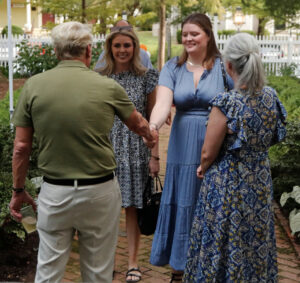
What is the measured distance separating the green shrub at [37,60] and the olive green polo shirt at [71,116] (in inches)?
548

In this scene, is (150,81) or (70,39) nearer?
(70,39)

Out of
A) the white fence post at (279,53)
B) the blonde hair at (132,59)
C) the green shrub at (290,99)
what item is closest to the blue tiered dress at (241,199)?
the blonde hair at (132,59)

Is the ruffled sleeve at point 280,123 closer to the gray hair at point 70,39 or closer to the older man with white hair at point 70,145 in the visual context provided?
the older man with white hair at point 70,145

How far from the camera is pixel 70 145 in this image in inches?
124

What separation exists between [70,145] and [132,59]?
1761mm

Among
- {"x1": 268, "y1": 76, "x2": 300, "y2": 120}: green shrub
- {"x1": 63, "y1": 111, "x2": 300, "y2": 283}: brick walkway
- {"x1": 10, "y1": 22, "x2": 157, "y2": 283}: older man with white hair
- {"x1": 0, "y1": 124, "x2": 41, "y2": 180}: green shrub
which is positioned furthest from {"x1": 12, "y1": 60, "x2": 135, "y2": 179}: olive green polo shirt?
{"x1": 268, "y1": 76, "x2": 300, "y2": 120}: green shrub

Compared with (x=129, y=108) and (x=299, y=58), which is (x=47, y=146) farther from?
(x=299, y=58)

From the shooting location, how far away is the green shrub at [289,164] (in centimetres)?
641

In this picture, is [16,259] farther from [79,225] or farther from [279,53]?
[279,53]

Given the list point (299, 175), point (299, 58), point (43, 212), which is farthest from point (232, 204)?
point (299, 58)

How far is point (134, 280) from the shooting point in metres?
4.73

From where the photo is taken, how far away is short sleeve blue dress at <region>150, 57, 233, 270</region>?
4223 millimetres

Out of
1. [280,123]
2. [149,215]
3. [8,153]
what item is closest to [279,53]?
[8,153]

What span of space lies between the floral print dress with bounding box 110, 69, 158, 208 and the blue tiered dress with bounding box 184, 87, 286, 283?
105 centimetres
